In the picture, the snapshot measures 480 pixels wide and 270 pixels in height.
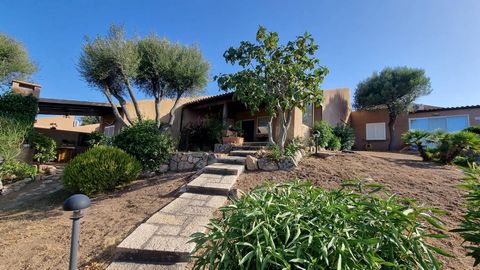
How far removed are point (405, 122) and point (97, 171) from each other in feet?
62.9

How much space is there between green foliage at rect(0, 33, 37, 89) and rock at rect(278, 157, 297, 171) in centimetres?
1361

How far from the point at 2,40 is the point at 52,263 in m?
14.3


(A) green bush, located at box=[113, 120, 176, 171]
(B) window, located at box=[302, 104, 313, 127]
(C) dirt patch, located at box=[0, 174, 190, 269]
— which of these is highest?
(B) window, located at box=[302, 104, 313, 127]

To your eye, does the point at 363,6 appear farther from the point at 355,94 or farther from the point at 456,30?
the point at 355,94

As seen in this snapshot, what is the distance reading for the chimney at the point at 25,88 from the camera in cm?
1054

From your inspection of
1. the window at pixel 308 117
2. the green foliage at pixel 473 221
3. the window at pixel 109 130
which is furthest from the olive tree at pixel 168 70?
the green foliage at pixel 473 221

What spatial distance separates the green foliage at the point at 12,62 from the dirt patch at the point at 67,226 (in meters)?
9.65

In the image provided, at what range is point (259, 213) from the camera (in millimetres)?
1533

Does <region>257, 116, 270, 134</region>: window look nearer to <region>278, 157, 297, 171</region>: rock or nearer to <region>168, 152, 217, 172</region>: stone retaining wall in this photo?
<region>168, 152, 217, 172</region>: stone retaining wall

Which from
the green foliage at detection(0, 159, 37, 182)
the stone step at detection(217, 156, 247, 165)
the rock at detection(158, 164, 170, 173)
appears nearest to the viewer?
the stone step at detection(217, 156, 247, 165)

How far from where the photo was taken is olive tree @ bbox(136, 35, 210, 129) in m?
10.2

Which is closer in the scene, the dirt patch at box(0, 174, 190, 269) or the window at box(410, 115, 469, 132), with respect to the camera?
the dirt patch at box(0, 174, 190, 269)

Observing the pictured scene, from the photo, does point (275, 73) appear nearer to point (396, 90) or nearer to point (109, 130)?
A: point (109, 130)

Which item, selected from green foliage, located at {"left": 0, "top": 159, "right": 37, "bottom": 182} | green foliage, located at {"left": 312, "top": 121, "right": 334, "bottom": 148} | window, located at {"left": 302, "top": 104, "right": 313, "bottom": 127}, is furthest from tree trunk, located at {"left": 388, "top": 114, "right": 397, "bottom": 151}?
green foliage, located at {"left": 0, "top": 159, "right": 37, "bottom": 182}
